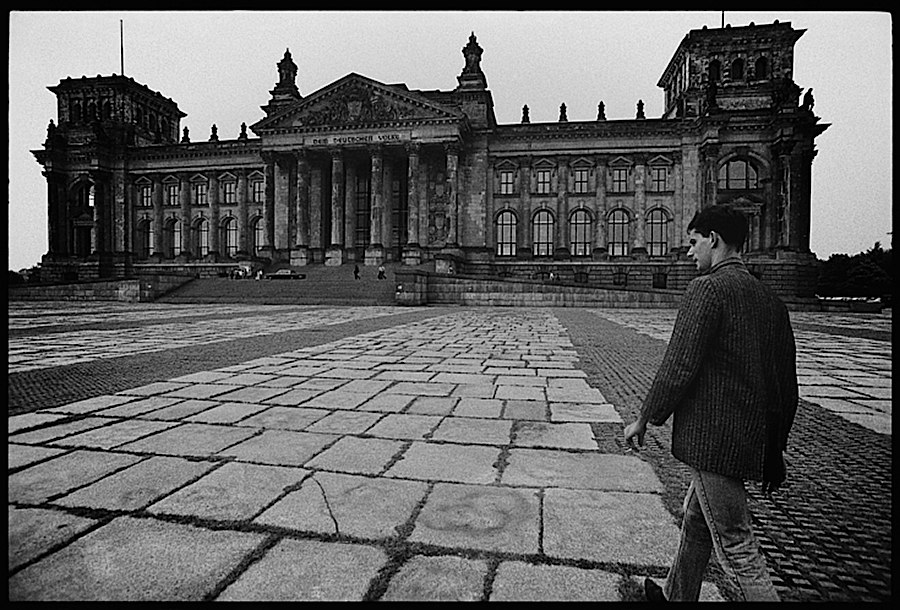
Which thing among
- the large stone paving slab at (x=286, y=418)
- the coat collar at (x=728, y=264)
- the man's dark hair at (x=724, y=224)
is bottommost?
the large stone paving slab at (x=286, y=418)

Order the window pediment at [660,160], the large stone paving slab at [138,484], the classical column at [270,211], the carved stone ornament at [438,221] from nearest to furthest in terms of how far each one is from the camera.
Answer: the large stone paving slab at [138,484], the window pediment at [660,160], the carved stone ornament at [438,221], the classical column at [270,211]

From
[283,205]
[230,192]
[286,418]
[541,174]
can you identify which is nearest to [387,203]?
[283,205]

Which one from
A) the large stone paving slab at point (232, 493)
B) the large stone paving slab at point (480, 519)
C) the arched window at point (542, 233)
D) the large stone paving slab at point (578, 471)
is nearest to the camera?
the large stone paving slab at point (480, 519)

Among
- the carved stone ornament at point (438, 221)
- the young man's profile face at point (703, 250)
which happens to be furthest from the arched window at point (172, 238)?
the young man's profile face at point (703, 250)

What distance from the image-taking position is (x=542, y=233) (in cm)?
4669

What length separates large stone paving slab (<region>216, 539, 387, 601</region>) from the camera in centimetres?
220

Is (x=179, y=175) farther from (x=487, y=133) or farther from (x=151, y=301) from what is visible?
(x=487, y=133)

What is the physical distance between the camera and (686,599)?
211 centimetres

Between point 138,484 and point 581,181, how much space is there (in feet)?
150

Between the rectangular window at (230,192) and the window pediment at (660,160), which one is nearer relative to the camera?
the window pediment at (660,160)

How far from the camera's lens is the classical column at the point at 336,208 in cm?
4538

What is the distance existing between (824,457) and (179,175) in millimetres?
57698

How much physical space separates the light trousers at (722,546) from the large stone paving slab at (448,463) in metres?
1.42

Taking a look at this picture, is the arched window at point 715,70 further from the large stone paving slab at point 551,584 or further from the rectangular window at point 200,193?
the large stone paving slab at point 551,584
